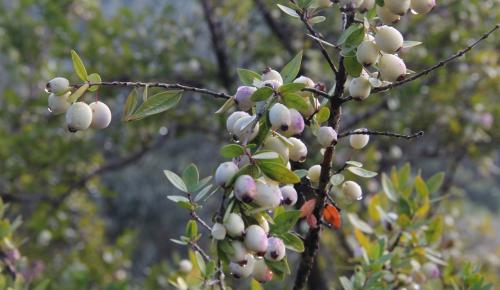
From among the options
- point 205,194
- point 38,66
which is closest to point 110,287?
point 205,194

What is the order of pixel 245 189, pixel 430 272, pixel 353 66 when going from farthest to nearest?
pixel 430 272
pixel 353 66
pixel 245 189

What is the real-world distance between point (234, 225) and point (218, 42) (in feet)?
6.16

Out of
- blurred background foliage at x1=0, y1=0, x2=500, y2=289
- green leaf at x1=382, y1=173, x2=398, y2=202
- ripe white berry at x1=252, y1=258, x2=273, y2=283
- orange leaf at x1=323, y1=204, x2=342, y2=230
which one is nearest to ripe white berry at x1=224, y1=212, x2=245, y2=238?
ripe white berry at x1=252, y1=258, x2=273, y2=283

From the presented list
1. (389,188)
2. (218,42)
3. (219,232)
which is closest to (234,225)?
(219,232)

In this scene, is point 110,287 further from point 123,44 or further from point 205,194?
point 123,44

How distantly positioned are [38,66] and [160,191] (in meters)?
2.76

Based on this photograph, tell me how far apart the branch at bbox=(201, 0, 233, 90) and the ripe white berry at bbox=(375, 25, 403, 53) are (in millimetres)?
1736

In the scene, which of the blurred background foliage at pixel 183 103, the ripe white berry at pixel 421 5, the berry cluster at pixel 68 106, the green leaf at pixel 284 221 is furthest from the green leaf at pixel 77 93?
the blurred background foliage at pixel 183 103

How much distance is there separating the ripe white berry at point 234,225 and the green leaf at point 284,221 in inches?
3.5

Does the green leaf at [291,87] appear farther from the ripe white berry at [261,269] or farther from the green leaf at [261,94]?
the ripe white berry at [261,269]

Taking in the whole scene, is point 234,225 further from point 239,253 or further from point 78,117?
point 78,117

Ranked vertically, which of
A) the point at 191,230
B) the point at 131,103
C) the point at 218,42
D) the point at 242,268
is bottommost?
the point at 218,42

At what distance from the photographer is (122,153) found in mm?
2814

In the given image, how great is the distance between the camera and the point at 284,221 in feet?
2.34
